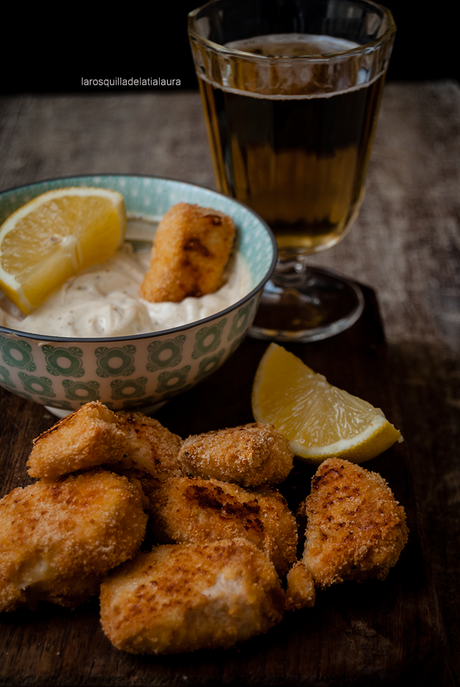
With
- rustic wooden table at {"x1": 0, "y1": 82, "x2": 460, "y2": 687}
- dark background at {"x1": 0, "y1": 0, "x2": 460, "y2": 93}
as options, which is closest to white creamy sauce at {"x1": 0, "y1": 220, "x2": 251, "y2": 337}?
rustic wooden table at {"x1": 0, "y1": 82, "x2": 460, "y2": 687}

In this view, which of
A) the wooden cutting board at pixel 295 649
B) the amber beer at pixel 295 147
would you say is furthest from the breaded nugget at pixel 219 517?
the amber beer at pixel 295 147

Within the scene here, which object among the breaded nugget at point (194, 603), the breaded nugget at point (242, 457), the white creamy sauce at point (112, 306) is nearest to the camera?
the breaded nugget at point (194, 603)

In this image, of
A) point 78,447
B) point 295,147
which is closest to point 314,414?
point 78,447

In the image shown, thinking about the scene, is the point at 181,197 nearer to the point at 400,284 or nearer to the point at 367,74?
the point at 367,74

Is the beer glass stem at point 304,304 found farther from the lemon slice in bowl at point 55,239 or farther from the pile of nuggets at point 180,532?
the pile of nuggets at point 180,532

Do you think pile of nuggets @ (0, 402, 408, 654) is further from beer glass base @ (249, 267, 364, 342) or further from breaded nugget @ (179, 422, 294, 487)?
beer glass base @ (249, 267, 364, 342)

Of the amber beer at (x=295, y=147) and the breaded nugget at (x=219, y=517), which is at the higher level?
the amber beer at (x=295, y=147)

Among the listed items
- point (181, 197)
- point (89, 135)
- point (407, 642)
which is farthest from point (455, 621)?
point (89, 135)

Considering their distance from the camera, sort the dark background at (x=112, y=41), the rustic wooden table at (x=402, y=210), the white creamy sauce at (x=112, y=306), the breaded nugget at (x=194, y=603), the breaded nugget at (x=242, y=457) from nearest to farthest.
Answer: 1. the breaded nugget at (x=194, y=603)
2. the breaded nugget at (x=242, y=457)
3. the white creamy sauce at (x=112, y=306)
4. the rustic wooden table at (x=402, y=210)
5. the dark background at (x=112, y=41)

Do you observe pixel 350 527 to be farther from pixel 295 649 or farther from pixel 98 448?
pixel 98 448
